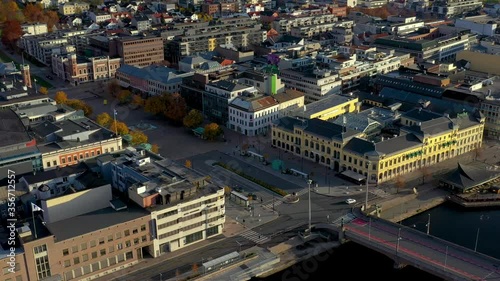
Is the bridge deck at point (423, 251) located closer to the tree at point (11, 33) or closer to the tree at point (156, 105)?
the tree at point (156, 105)

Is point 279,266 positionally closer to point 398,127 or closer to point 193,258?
point 193,258

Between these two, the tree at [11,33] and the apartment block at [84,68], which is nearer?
the apartment block at [84,68]

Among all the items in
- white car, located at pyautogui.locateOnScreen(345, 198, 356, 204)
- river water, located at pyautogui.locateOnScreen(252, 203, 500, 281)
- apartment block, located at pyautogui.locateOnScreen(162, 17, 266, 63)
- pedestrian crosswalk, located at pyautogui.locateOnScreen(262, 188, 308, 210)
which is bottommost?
river water, located at pyautogui.locateOnScreen(252, 203, 500, 281)

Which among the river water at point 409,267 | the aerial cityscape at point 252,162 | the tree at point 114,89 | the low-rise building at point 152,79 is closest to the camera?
the aerial cityscape at point 252,162

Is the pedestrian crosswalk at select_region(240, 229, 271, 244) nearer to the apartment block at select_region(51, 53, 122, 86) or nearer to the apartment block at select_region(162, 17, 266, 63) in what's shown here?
the apartment block at select_region(51, 53, 122, 86)

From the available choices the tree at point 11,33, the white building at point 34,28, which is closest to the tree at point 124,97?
the tree at point 11,33

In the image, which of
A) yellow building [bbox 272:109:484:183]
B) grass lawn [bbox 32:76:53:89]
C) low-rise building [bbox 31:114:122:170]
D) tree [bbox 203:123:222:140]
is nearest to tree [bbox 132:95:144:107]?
tree [bbox 203:123:222:140]
